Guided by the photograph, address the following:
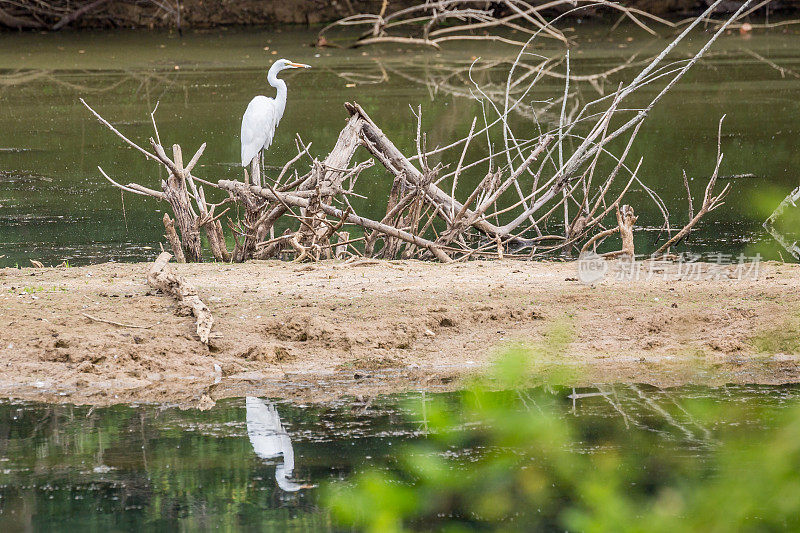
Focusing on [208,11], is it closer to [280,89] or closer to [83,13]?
[83,13]

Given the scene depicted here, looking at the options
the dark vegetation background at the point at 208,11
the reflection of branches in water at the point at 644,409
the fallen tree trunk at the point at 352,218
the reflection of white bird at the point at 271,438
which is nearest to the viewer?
the reflection of white bird at the point at 271,438

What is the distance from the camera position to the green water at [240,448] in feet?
12.6

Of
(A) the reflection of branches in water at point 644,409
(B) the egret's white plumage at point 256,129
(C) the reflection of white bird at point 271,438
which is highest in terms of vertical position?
(B) the egret's white plumage at point 256,129

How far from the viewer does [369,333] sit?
5.58 meters

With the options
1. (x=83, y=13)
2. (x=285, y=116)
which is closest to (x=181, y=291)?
(x=285, y=116)

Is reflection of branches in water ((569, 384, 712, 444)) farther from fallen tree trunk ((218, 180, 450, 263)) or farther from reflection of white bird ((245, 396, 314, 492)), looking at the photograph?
fallen tree trunk ((218, 180, 450, 263))

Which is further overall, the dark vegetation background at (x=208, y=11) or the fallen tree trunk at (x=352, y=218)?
the dark vegetation background at (x=208, y=11)

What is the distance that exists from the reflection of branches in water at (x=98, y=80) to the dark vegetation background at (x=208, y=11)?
487cm

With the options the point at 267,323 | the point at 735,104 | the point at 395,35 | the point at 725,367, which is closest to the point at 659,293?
the point at 725,367

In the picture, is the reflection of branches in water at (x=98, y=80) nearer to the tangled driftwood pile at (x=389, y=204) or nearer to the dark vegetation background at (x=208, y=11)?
the dark vegetation background at (x=208, y=11)

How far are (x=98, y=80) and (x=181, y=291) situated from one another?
41.5ft

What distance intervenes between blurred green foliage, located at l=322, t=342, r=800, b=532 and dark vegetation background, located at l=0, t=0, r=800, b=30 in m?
19.2

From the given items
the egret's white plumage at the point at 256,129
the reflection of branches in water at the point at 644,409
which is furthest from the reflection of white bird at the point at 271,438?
the egret's white plumage at the point at 256,129

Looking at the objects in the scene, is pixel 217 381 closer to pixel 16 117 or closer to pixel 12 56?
pixel 16 117
